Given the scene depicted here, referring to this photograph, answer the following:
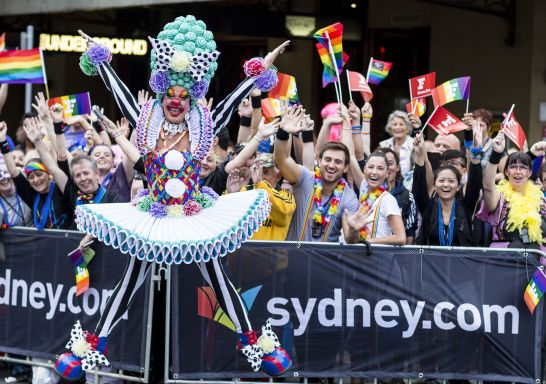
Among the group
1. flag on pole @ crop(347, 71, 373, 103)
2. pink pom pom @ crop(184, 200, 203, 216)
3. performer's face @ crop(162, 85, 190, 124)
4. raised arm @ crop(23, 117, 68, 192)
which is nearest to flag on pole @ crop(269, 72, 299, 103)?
flag on pole @ crop(347, 71, 373, 103)

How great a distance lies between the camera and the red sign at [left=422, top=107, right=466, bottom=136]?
27.0 feet

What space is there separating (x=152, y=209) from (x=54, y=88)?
Result: 1267cm

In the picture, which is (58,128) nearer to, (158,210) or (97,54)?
(97,54)

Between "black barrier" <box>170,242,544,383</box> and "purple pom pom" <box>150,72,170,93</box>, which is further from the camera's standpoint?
"black barrier" <box>170,242,544,383</box>

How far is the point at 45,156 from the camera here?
8.24 meters

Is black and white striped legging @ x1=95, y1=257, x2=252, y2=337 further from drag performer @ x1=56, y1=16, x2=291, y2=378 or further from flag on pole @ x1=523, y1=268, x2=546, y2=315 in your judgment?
flag on pole @ x1=523, y1=268, x2=546, y2=315

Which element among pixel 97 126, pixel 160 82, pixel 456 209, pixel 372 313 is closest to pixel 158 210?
pixel 160 82

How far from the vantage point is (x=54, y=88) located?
1884 cm

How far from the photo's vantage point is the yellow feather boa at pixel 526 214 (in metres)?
7.80

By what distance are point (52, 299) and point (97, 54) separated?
2.09m

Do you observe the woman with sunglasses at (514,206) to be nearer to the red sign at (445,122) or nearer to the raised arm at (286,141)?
the red sign at (445,122)

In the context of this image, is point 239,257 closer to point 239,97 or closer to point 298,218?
point 298,218

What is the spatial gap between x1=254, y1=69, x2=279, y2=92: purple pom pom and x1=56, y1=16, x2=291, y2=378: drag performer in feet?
0.03

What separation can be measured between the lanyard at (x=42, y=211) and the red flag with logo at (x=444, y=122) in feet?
9.86
